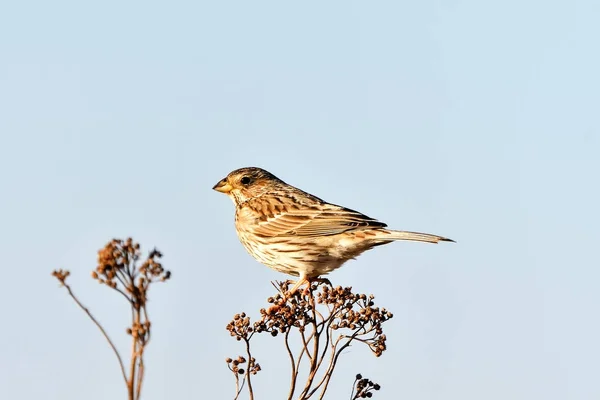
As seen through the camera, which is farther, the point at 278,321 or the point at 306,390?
the point at 278,321

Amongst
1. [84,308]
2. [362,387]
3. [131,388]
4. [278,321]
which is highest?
[278,321]

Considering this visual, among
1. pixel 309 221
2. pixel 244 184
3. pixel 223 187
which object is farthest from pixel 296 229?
pixel 223 187

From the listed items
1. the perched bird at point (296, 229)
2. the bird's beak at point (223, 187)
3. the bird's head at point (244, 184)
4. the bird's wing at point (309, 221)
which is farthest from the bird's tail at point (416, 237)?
the bird's beak at point (223, 187)

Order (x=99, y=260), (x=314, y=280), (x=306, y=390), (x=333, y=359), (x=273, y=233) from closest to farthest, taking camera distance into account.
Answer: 1. (x=99, y=260)
2. (x=306, y=390)
3. (x=333, y=359)
4. (x=314, y=280)
5. (x=273, y=233)

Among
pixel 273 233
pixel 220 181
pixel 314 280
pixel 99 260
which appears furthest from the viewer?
pixel 220 181

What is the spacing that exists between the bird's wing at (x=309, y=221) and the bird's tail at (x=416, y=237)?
0.81 ft

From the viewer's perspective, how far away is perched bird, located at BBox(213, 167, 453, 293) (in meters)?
10.7

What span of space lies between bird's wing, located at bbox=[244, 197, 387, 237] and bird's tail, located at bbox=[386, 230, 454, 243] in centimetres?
25

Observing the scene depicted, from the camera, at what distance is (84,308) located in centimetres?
379

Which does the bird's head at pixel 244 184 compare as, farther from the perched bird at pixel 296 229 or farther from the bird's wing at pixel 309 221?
the bird's wing at pixel 309 221

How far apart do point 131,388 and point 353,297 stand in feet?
13.1

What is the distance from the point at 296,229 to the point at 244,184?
1.62 metres

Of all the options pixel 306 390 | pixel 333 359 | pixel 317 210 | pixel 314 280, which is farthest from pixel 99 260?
pixel 317 210

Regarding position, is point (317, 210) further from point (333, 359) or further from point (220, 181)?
point (333, 359)
